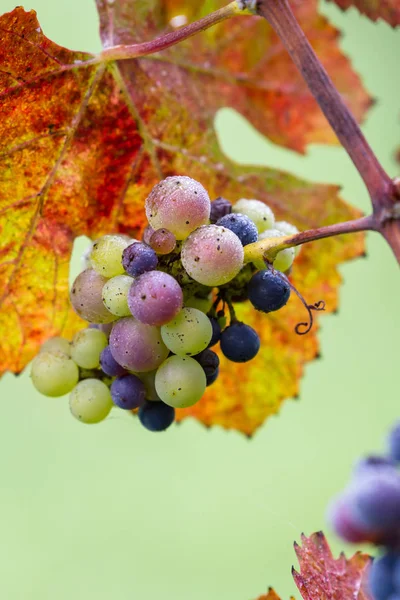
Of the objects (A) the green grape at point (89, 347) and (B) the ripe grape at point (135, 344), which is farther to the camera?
(A) the green grape at point (89, 347)

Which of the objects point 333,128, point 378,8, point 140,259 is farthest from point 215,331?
point 378,8

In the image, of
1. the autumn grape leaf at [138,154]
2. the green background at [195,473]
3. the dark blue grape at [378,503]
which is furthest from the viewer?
the green background at [195,473]

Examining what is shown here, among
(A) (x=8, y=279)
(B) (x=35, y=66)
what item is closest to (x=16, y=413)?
(A) (x=8, y=279)

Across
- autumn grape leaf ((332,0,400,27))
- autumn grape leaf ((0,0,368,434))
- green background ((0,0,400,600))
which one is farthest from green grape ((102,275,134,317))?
green background ((0,0,400,600))

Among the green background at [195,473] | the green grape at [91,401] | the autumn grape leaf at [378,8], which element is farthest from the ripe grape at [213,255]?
the green background at [195,473]

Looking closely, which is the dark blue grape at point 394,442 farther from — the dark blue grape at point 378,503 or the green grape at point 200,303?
the green grape at point 200,303

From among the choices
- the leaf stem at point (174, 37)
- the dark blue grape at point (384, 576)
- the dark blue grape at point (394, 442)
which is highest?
the leaf stem at point (174, 37)

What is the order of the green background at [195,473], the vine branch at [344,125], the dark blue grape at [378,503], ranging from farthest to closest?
the green background at [195,473]
the vine branch at [344,125]
the dark blue grape at [378,503]

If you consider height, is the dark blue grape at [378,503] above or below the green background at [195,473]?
above
